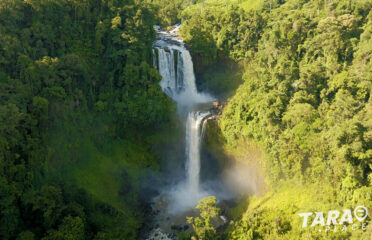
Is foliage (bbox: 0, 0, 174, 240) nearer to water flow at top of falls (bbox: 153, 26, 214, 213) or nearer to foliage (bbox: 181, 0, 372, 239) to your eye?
water flow at top of falls (bbox: 153, 26, 214, 213)

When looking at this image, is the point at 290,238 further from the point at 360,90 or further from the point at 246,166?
the point at 360,90

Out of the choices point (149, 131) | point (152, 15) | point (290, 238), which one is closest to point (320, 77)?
point (290, 238)

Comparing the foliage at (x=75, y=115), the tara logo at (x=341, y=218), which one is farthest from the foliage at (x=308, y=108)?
the foliage at (x=75, y=115)

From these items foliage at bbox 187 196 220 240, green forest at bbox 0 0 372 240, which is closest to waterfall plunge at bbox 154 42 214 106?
green forest at bbox 0 0 372 240

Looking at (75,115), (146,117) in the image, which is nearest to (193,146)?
(146,117)

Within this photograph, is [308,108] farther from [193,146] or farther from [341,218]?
[193,146]

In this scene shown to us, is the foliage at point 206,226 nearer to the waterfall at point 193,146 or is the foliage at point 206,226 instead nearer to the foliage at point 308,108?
the foliage at point 308,108
